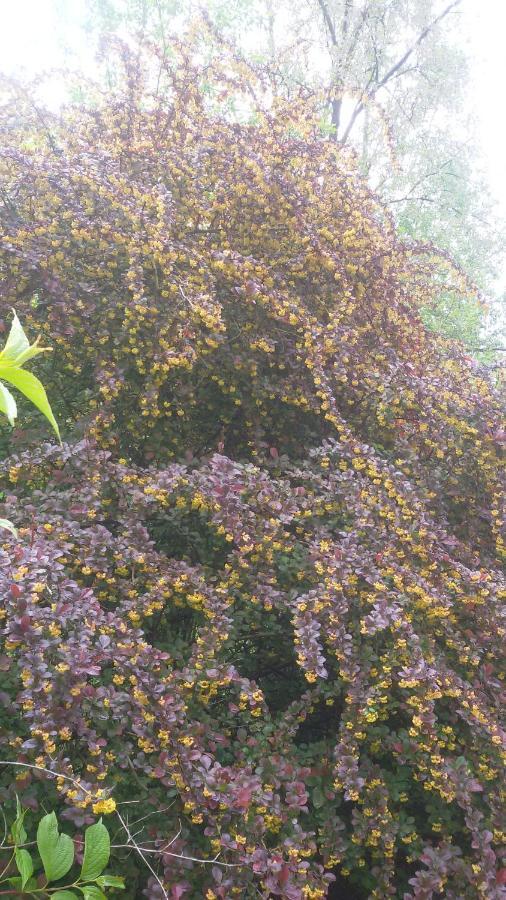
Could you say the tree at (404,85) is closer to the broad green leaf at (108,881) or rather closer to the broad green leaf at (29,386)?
the broad green leaf at (108,881)

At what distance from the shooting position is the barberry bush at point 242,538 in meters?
1.43

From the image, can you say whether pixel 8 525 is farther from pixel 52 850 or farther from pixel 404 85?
pixel 404 85

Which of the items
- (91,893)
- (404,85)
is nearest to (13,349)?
(91,893)

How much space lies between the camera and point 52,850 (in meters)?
0.85

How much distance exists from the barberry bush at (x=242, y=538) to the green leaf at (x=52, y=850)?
363mm

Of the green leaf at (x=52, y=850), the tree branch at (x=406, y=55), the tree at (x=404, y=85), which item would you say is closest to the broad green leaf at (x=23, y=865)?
the green leaf at (x=52, y=850)

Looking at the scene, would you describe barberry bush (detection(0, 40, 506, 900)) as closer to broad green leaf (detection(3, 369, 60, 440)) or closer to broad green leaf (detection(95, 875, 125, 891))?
broad green leaf (detection(95, 875, 125, 891))

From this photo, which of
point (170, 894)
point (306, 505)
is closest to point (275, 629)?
point (306, 505)

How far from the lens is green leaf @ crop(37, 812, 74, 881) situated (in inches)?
33.3

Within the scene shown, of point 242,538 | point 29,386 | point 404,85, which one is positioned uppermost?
point 404,85

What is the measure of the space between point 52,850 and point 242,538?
3.36 feet

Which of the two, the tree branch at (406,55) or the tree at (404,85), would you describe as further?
the tree branch at (406,55)

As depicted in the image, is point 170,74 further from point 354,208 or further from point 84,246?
point 84,246

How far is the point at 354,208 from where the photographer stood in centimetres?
301
